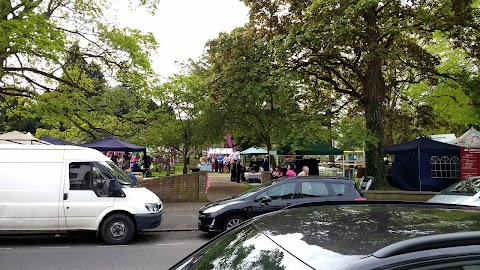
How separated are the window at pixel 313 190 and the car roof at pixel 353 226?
780cm

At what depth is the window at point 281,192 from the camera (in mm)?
10594

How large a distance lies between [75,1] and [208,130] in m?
9.23

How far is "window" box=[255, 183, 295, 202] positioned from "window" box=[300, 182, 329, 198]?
286mm

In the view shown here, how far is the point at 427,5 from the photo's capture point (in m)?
18.2

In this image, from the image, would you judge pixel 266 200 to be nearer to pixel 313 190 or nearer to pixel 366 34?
pixel 313 190

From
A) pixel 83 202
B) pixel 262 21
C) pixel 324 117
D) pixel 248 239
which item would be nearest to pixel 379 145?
pixel 324 117

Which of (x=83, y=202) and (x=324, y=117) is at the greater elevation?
(x=324, y=117)

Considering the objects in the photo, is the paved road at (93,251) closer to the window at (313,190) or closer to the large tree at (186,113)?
the window at (313,190)

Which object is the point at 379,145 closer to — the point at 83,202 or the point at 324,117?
the point at 324,117

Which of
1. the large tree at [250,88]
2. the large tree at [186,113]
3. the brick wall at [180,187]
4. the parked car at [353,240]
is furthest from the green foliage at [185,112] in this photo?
the parked car at [353,240]

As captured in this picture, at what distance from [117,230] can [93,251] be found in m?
1.00

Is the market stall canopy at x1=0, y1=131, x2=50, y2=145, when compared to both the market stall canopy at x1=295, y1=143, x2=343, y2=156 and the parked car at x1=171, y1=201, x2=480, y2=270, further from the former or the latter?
the parked car at x1=171, y1=201, x2=480, y2=270

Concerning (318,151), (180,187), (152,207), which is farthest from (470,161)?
(152,207)

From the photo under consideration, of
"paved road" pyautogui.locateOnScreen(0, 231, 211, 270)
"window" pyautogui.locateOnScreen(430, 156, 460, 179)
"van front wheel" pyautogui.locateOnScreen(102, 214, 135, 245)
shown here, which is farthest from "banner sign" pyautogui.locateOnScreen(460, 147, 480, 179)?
"van front wheel" pyautogui.locateOnScreen(102, 214, 135, 245)
